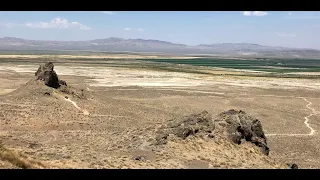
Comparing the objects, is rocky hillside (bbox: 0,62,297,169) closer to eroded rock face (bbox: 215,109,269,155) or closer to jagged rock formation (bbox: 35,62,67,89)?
eroded rock face (bbox: 215,109,269,155)

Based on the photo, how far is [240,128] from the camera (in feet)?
86.8

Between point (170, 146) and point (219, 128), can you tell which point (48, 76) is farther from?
point (170, 146)

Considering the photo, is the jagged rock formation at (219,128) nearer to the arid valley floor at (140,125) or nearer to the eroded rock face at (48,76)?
the arid valley floor at (140,125)

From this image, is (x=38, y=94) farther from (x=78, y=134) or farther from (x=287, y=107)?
(x=287, y=107)

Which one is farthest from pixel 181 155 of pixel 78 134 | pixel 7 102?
pixel 7 102

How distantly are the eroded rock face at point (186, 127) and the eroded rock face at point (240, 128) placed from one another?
3.37 ft

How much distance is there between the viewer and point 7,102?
42719 millimetres

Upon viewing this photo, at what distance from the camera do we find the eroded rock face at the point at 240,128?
2598cm

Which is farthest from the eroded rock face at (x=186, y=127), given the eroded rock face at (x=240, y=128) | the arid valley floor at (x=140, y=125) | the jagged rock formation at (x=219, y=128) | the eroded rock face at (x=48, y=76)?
the eroded rock face at (x=48, y=76)

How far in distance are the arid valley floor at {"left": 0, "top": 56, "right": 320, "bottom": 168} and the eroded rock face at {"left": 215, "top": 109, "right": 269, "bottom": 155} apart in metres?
1.11

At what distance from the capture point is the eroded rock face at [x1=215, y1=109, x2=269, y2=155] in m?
26.0

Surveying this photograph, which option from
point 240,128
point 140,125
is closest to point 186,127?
point 240,128

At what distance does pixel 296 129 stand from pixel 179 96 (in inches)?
968

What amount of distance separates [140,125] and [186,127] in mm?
15131
